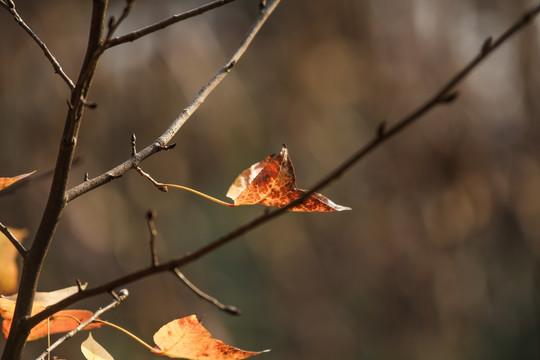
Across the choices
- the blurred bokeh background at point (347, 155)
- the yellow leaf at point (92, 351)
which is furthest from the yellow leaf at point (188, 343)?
the blurred bokeh background at point (347, 155)

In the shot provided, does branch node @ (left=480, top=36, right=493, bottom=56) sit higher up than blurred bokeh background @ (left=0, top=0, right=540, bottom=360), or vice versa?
Answer: blurred bokeh background @ (left=0, top=0, right=540, bottom=360)

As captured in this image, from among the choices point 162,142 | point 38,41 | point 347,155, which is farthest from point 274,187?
point 347,155

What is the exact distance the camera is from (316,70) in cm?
327

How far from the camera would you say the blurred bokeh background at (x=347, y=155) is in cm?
281

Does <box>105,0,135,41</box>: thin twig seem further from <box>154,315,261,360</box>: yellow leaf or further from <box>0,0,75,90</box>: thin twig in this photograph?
<box>154,315,261,360</box>: yellow leaf

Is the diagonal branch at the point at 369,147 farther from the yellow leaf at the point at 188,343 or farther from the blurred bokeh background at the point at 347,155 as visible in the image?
the blurred bokeh background at the point at 347,155

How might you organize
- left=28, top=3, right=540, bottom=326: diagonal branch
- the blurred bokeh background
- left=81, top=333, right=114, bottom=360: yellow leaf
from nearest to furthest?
left=28, top=3, right=540, bottom=326: diagonal branch, left=81, top=333, right=114, bottom=360: yellow leaf, the blurred bokeh background

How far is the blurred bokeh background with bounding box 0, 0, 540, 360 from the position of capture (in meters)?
2.81

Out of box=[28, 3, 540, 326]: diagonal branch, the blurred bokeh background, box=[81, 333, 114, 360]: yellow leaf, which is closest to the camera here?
box=[28, 3, 540, 326]: diagonal branch

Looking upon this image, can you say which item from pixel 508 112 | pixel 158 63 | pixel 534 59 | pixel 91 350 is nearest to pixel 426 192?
pixel 508 112

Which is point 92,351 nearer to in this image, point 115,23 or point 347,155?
point 115,23

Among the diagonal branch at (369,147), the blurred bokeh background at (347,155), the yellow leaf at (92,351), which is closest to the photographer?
the diagonal branch at (369,147)

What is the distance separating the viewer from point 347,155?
322 centimetres

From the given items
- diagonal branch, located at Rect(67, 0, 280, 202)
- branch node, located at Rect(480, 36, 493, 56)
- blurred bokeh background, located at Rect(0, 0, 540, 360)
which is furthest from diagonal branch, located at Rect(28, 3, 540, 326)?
blurred bokeh background, located at Rect(0, 0, 540, 360)
